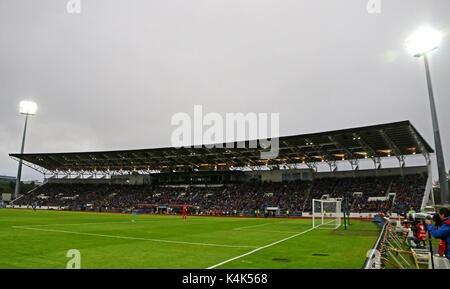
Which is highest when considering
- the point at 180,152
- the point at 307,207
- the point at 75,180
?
the point at 180,152

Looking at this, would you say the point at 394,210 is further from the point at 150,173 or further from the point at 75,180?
the point at 75,180

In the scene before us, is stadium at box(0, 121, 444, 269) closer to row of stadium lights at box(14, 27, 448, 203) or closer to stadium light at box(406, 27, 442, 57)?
row of stadium lights at box(14, 27, 448, 203)

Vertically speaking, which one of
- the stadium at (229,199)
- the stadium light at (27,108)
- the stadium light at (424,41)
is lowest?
the stadium at (229,199)

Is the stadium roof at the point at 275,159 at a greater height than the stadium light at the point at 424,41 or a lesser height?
Result: lesser

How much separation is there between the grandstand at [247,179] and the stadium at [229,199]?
9.6 inches

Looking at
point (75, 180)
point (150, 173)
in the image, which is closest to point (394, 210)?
point (150, 173)

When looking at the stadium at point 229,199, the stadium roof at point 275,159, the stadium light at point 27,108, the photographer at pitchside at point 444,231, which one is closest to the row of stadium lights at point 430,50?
the stadium at point 229,199

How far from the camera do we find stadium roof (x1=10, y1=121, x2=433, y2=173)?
43750 mm

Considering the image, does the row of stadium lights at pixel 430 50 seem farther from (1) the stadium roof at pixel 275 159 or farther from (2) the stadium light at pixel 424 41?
(1) the stadium roof at pixel 275 159

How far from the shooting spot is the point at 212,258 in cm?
1043

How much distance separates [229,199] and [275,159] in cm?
1349

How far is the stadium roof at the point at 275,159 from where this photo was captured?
1722 inches
